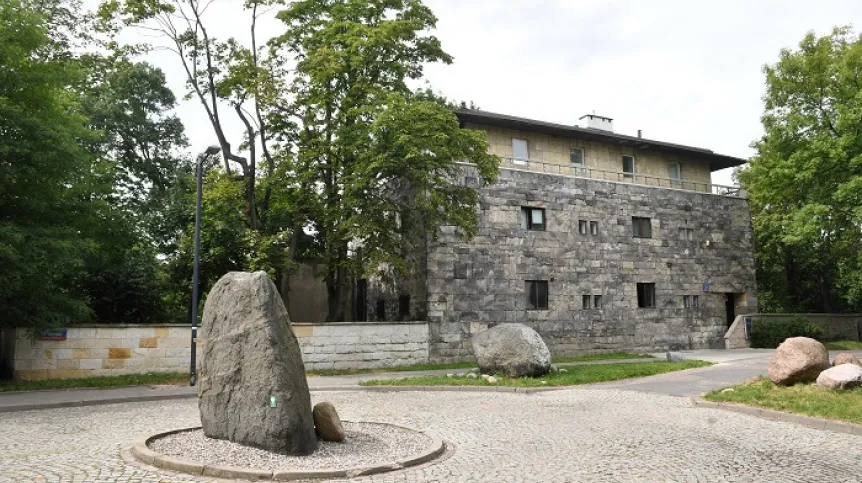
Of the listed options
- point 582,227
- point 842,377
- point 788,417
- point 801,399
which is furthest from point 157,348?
point 582,227

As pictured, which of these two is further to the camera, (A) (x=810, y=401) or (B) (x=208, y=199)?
(B) (x=208, y=199)

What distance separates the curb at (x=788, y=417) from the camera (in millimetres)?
9367

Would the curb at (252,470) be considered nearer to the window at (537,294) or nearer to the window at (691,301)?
the window at (537,294)

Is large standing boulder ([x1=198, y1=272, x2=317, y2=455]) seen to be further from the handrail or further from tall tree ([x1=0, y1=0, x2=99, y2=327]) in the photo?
the handrail

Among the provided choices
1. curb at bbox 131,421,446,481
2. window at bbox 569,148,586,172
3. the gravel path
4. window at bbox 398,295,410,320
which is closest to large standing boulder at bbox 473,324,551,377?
the gravel path

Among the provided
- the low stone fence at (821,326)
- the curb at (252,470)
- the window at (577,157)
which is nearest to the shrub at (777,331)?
the low stone fence at (821,326)

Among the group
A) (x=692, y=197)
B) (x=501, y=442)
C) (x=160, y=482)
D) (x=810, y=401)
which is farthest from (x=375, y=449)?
(x=692, y=197)

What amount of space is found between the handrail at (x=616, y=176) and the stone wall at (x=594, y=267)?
0.78 meters

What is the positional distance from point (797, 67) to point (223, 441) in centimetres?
3129

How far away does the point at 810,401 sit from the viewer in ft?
36.0

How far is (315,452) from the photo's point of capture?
7.67 metres

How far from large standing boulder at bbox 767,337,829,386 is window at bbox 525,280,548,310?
12899 mm

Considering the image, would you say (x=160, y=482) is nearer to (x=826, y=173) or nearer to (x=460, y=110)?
(x=460, y=110)

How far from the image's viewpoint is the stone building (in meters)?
24.1
